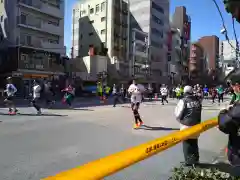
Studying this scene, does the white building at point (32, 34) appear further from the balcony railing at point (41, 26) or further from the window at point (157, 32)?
the window at point (157, 32)

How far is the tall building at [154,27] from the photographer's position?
6228cm

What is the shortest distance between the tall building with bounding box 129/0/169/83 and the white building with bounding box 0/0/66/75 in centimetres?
2544

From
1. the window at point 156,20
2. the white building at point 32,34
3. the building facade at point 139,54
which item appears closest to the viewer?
the white building at point 32,34

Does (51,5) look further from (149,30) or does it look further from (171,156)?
(171,156)

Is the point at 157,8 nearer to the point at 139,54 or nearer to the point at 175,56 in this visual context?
the point at 139,54

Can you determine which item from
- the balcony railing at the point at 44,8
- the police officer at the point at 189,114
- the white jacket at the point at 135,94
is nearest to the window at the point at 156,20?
the balcony railing at the point at 44,8

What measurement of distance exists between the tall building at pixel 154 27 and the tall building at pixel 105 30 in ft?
24.8

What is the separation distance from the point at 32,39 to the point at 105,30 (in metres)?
19.4

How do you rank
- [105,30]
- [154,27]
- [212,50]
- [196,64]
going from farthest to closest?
[212,50]
[196,64]
[154,27]
[105,30]

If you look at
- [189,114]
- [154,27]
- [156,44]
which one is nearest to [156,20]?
[154,27]

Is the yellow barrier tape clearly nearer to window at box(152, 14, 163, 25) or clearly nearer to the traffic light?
the traffic light

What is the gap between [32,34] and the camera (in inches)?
1411

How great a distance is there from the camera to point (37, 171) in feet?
15.7

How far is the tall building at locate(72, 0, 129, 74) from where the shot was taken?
5150 cm
